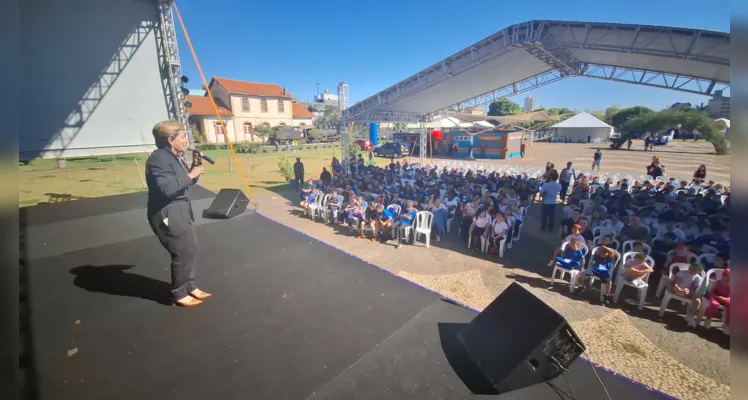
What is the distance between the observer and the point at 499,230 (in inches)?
248

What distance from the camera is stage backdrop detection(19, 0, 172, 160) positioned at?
7.87 meters

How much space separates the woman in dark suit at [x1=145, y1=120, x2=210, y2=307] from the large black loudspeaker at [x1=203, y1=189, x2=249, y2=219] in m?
2.76

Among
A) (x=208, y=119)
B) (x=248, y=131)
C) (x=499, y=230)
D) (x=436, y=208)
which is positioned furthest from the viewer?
(x=248, y=131)

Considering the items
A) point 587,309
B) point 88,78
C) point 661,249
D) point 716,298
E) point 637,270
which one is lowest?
point 587,309

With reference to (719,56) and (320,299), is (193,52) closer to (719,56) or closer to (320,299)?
(320,299)

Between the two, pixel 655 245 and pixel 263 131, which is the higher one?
pixel 263 131

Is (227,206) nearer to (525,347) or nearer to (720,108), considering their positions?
(525,347)

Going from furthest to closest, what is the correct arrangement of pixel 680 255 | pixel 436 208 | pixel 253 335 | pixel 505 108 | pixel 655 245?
1. pixel 505 108
2. pixel 436 208
3. pixel 655 245
4. pixel 680 255
5. pixel 253 335

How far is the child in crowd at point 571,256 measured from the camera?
199 inches

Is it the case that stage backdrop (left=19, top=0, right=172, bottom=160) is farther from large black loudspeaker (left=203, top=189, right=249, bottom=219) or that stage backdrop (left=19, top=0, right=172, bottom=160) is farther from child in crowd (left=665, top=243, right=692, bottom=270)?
child in crowd (left=665, top=243, right=692, bottom=270)

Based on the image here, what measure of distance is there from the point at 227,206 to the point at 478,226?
16.5 ft

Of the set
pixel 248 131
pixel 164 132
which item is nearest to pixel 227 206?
pixel 164 132

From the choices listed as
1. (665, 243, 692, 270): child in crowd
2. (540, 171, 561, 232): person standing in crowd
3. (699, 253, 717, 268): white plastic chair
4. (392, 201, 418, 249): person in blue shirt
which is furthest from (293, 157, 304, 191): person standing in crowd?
(699, 253, 717, 268): white plastic chair

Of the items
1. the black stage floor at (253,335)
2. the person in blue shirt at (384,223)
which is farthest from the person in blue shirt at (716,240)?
the person in blue shirt at (384,223)
